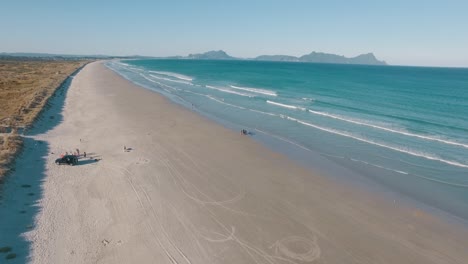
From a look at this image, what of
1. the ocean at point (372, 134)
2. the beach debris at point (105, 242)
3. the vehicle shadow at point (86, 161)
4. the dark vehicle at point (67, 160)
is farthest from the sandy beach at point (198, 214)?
the ocean at point (372, 134)

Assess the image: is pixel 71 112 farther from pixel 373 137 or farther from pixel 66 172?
pixel 373 137

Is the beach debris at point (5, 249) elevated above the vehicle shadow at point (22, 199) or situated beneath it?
situated beneath

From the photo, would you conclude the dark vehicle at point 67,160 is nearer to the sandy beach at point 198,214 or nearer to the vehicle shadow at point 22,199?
the sandy beach at point 198,214

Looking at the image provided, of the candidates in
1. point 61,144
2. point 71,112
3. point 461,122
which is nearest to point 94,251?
point 61,144

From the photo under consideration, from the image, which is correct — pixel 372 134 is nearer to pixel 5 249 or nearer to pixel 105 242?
pixel 105 242

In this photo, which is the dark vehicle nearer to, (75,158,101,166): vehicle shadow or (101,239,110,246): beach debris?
(75,158,101,166): vehicle shadow

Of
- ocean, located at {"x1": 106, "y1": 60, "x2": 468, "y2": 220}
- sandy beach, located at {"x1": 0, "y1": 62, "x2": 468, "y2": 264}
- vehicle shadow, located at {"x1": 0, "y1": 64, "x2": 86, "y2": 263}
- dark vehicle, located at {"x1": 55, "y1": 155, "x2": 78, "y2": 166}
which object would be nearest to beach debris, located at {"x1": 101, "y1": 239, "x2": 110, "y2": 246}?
sandy beach, located at {"x1": 0, "y1": 62, "x2": 468, "y2": 264}
